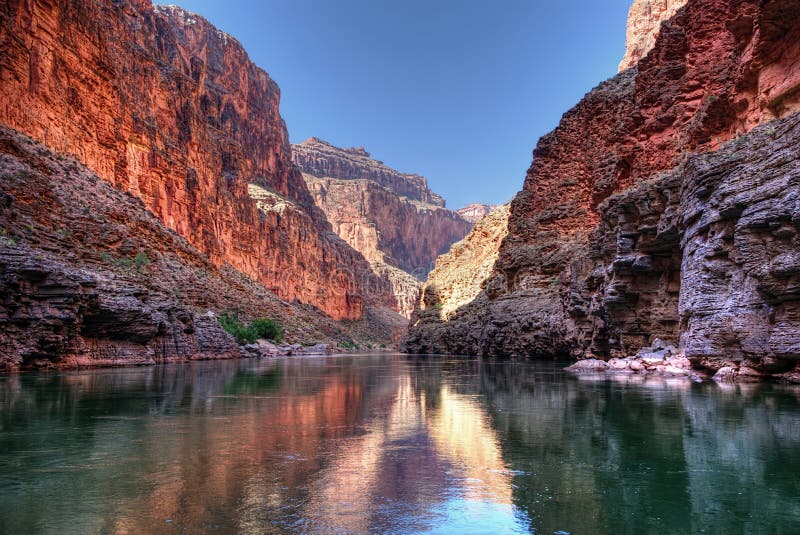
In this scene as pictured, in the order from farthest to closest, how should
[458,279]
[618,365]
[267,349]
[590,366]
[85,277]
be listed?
[458,279] < [267,349] < [590,366] < [618,365] < [85,277]

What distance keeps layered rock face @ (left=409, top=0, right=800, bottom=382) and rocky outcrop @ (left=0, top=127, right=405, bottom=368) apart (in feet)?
67.4

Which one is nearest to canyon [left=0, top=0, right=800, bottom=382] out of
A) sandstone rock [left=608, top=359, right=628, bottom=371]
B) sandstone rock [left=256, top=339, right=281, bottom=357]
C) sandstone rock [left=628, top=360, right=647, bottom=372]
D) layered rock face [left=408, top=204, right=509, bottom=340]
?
sandstone rock [left=608, top=359, right=628, bottom=371]

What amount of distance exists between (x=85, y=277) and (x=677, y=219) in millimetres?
21468

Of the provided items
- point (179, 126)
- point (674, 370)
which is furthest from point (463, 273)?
point (674, 370)

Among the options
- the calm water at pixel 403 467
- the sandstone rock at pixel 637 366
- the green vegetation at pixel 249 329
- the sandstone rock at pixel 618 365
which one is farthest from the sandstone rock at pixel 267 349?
the calm water at pixel 403 467

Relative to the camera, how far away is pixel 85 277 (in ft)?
66.9

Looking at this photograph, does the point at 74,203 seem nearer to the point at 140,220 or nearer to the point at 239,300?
the point at 140,220

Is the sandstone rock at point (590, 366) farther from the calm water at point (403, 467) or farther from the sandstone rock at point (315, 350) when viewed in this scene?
the sandstone rock at point (315, 350)

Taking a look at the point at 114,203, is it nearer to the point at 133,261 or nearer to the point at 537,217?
the point at 133,261

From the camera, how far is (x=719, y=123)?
68.1 feet

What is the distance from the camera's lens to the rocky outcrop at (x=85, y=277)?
1781 centimetres

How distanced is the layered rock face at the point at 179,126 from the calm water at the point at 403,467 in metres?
34.6

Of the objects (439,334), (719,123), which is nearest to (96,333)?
(719,123)

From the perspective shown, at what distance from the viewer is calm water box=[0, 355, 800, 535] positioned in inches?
141
